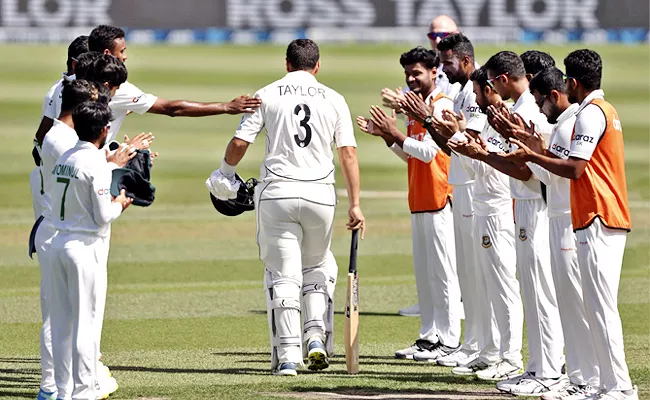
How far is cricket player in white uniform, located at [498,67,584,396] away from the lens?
6.08 m

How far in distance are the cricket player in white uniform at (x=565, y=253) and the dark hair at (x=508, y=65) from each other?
47 cm

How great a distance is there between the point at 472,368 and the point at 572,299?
1.37 metres

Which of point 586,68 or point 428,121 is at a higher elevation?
point 586,68

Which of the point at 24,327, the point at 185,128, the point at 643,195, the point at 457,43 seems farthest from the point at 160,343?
the point at 185,128

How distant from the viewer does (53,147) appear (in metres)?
5.96

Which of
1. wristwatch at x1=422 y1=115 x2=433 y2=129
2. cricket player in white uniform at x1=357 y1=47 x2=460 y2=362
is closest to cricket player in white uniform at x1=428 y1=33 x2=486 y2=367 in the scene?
cricket player in white uniform at x1=357 y1=47 x2=460 y2=362

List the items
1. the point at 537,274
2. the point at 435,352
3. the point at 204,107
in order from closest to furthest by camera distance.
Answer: the point at 537,274 → the point at 204,107 → the point at 435,352

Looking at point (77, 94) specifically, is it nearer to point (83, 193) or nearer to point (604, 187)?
point (83, 193)

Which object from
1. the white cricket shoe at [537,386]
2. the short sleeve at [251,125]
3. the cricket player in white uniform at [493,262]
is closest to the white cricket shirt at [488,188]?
the cricket player in white uniform at [493,262]

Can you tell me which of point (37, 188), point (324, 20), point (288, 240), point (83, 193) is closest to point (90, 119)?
point (83, 193)

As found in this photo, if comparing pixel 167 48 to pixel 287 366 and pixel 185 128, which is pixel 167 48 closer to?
pixel 185 128

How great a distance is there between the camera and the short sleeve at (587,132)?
18.8 feet

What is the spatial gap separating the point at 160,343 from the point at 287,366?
4.65 ft

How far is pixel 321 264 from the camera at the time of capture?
24.7ft
